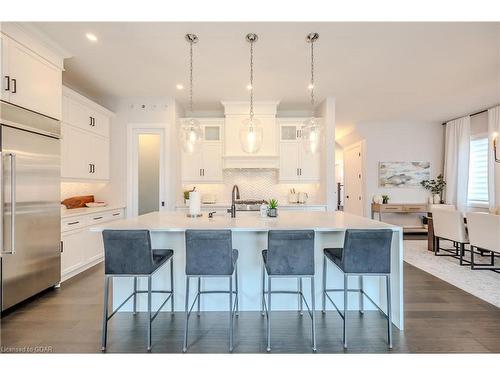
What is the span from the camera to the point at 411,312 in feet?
8.80

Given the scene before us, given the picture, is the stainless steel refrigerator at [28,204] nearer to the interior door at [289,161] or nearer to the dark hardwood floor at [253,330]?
the dark hardwood floor at [253,330]

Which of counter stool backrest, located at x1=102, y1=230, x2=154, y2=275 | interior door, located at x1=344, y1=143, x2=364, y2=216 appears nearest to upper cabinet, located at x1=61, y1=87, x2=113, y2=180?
counter stool backrest, located at x1=102, y1=230, x2=154, y2=275

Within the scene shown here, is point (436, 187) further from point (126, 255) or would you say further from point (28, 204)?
point (28, 204)

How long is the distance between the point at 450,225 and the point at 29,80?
6.19 m

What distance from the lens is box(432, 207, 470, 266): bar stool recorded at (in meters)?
4.30

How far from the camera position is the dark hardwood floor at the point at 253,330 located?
6.92 feet

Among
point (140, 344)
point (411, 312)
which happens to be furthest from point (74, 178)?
point (411, 312)

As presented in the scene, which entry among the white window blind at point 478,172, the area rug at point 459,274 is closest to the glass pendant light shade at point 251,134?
the area rug at point 459,274

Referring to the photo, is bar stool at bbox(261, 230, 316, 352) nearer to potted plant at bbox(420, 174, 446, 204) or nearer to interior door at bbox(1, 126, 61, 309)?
interior door at bbox(1, 126, 61, 309)

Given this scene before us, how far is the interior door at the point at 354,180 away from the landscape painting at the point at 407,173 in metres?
0.73

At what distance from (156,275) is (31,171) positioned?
170 cm

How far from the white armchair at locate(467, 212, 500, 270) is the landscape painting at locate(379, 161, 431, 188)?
304 centimetres

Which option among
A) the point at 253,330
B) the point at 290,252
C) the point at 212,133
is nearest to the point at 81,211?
the point at 212,133
